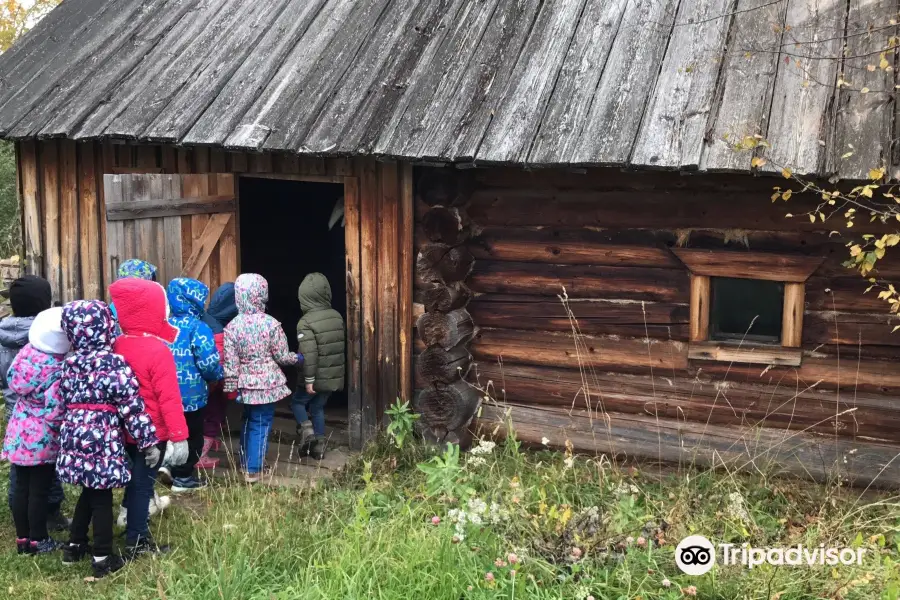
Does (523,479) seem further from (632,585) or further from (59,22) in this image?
(59,22)

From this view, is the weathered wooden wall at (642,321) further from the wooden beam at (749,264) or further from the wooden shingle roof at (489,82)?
the wooden shingle roof at (489,82)

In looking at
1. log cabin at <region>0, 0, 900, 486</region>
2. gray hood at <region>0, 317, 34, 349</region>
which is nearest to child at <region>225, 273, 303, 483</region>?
log cabin at <region>0, 0, 900, 486</region>

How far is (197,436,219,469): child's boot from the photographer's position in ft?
21.2

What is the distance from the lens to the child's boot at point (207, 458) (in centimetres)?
645

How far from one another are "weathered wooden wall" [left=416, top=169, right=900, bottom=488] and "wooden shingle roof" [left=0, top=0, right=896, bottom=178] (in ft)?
1.71

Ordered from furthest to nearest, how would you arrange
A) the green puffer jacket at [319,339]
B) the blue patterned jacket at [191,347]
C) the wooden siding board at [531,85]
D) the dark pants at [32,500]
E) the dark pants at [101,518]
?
the green puffer jacket at [319,339], the blue patterned jacket at [191,347], the wooden siding board at [531,85], the dark pants at [32,500], the dark pants at [101,518]

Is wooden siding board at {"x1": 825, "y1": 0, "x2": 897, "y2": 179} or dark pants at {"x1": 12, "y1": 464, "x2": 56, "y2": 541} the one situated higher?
wooden siding board at {"x1": 825, "y1": 0, "x2": 897, "y2": 179}

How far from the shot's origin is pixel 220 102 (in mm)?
6777

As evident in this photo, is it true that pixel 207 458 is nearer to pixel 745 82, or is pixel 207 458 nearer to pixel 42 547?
pixel 42 547

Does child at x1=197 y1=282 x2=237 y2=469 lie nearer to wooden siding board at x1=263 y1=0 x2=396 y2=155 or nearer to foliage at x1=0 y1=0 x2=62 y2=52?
wooden siding board at x1=263 y1=0 x2=396 y2=155

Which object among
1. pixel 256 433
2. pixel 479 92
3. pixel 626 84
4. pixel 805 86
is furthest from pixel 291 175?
pixel 805 86

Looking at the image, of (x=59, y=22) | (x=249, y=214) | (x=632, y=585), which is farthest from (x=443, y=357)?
(x=59, y=22)

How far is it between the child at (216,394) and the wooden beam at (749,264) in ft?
10.7

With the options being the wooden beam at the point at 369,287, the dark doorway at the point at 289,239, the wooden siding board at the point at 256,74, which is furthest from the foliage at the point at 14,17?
the wooden beam at the point at 369,287
